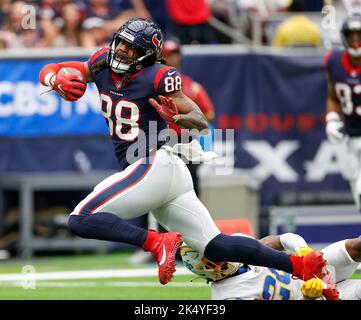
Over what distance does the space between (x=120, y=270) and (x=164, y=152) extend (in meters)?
3.27

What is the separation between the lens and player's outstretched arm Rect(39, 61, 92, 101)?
5914 millimetres

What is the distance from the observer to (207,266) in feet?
18.5

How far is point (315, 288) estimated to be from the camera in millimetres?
5309

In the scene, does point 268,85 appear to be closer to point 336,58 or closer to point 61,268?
point 336,58

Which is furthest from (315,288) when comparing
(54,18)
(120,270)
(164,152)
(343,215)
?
(54,18)

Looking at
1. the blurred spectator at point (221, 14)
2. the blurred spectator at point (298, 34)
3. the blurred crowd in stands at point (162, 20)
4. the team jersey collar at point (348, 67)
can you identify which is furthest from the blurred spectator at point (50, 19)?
the team jersey collar at point (348, 67)

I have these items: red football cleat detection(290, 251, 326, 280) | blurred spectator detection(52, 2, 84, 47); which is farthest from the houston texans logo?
blurred spectator detection(52, 2, 84, 47)

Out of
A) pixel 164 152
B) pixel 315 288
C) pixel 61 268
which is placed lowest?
pixel 61 268

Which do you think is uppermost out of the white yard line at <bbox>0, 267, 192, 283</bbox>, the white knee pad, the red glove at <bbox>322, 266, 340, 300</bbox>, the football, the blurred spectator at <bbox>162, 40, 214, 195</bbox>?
the football

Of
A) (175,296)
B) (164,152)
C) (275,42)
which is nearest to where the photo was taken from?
(164,152)

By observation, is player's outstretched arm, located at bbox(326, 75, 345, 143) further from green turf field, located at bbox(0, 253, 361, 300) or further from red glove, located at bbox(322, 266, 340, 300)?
red glove, located at bbox(322, 266, 340, 300)

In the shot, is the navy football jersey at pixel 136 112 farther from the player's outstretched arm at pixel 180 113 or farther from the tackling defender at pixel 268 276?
the tackling defender at pixel 268 276

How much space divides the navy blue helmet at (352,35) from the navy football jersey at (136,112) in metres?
3.21
